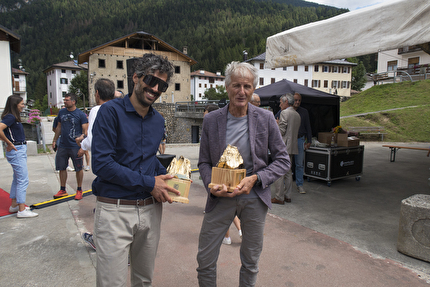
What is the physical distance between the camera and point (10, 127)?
4152mm

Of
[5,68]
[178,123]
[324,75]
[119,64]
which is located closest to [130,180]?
[5,68]

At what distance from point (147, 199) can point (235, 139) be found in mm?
764

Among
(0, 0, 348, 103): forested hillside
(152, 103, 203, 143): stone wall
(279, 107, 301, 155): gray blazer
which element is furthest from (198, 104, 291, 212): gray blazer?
(0, 0, 348, 103): forested hillside

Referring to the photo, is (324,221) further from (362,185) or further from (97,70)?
(97,70)

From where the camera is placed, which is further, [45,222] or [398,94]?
[398,94]

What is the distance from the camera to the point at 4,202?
16.6 feet

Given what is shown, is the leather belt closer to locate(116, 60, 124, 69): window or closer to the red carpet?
the red carpet

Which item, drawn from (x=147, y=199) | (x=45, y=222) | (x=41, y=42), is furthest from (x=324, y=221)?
(x=41, y=42)

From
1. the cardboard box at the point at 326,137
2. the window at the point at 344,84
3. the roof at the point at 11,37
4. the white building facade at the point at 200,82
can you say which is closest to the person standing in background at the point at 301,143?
the cardboard box at the point at 326,137

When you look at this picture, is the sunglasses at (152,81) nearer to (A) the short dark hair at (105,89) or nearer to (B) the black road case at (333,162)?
(A) the short dark hair at (105,89)

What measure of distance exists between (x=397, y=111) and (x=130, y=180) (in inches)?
877

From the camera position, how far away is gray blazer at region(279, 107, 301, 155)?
16.5 ft

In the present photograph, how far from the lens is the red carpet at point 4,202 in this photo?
4484 millimetres

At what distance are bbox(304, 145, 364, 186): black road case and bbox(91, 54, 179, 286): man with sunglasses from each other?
5143 mm
